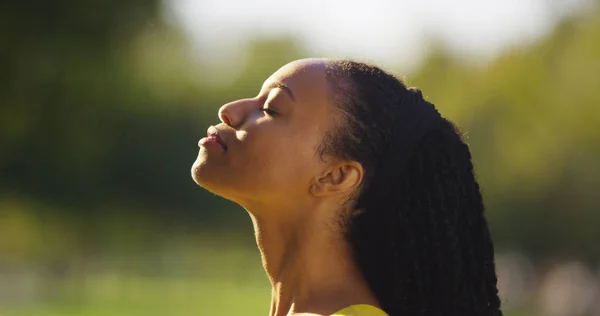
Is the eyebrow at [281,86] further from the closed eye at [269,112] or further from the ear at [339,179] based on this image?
the ear at [339,179]

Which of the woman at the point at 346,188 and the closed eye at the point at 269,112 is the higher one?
the closed eye at the point at 269,112

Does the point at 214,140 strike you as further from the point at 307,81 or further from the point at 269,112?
the point at 307,81

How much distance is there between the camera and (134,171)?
1075 inches

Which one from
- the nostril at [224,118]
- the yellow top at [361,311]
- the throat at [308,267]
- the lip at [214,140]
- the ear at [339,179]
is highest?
the nostril at [224,118]

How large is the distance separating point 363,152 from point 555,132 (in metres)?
25.4

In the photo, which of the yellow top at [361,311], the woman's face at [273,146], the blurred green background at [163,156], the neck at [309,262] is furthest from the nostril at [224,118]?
the blurred green background at [163,156]

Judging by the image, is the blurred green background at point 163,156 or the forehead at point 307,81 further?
the blurred green background at point 163,156

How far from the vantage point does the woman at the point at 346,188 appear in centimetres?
299

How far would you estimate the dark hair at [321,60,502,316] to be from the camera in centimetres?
301

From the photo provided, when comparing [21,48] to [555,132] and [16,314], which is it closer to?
[16,314]

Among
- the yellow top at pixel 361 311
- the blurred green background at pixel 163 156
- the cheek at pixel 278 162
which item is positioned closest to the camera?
→ the yellow top at pixel 361 311

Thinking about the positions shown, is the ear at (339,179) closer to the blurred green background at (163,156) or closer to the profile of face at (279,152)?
the profile of face at (279,152)

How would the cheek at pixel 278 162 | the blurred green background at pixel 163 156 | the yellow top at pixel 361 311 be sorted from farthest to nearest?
1. the blurred green background at pixel 163 156
2. the cheek at pixel 278 162
3. the yellow top at pixel 361 311

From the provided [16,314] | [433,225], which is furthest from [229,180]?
[16,314]
